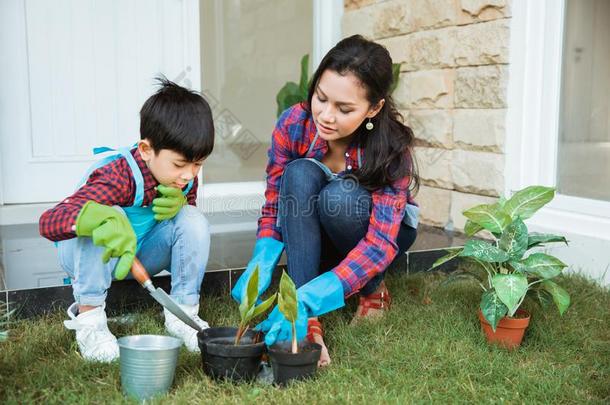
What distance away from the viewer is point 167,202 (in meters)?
1.80

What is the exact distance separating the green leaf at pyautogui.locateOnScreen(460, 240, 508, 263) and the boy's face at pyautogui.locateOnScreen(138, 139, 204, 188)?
0.79m

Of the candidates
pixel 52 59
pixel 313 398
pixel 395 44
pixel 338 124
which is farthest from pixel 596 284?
pixel 52 59

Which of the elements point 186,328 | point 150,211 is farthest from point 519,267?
point 150,211

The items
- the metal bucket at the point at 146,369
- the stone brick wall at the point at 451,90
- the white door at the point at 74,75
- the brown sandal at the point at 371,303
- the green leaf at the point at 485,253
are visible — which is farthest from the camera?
the white door at the point at 74,75

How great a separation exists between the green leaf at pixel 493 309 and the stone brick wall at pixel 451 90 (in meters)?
1.09

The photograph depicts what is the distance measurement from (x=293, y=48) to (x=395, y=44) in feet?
2.89

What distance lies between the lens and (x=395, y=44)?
3424 millimetres

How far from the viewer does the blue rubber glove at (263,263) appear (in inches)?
71.9

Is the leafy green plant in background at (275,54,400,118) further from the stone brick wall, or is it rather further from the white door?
the white door

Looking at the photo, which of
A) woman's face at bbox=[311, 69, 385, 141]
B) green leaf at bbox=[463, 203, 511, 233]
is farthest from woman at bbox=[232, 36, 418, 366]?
green leaf at bbox=[463, 203, 511, 233]

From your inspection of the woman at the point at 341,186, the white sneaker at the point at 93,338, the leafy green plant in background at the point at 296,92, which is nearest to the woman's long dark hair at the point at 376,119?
the woman at the point at 341,186

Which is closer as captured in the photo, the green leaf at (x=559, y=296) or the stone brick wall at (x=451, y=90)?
the green leaf at (x=559, y=296)

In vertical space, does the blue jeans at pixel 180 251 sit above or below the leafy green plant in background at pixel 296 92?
below

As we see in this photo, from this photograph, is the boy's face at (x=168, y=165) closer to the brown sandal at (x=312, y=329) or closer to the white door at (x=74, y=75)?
the brown sandal at (x=312, y=329)
